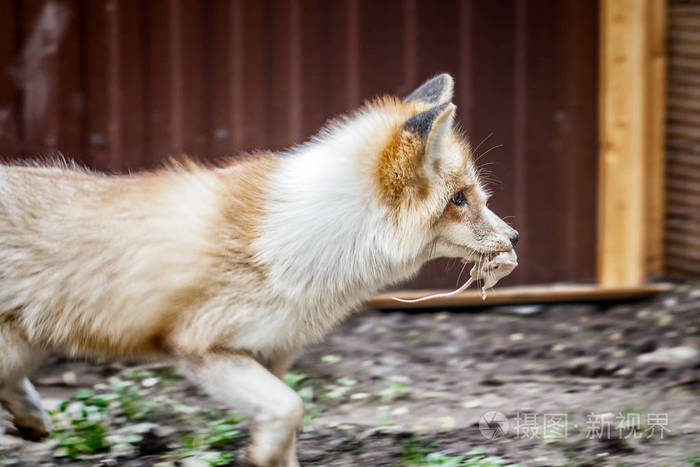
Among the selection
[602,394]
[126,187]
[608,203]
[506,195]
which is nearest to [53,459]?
[126,187]

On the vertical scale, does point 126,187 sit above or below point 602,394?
above

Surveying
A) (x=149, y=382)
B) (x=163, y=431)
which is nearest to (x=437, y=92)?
(x=163, y=431)

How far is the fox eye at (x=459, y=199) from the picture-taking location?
145 inches

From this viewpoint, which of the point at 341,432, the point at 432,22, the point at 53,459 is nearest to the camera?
the point at 53,459

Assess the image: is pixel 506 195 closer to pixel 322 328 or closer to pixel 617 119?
pixel 617 119

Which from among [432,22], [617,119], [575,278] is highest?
[432,22]

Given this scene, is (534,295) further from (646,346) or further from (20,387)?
(20,387)

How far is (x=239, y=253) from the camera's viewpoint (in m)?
3.51

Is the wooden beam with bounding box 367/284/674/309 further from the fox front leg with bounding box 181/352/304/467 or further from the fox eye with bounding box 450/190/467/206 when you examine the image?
the fox front leg with bounding box 181/352/304/467

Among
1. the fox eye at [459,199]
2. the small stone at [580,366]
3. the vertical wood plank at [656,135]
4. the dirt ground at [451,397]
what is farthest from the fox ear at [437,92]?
the vertical wood plank at [656,135]

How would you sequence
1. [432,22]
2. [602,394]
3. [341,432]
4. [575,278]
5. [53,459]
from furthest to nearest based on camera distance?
[575,278] → [432,22] → [602,394] → [341,432] → [53,459]

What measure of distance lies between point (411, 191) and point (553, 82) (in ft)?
11.2

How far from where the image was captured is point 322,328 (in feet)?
12.0

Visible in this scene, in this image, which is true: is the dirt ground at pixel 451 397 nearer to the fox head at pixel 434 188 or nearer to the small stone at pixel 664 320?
the small stone at pixel 664 320
